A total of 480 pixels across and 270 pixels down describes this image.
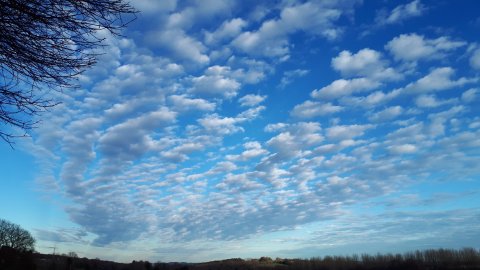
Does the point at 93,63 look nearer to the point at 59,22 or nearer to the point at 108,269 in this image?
the point at 59,22

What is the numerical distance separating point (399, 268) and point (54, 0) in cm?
6117

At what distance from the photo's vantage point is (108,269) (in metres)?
59.1

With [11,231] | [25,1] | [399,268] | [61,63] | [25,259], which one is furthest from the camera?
[11,231]

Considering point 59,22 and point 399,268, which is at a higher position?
point 59,22

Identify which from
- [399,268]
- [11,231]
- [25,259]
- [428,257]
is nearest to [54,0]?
[25,259]

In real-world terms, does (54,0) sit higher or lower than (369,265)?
higher

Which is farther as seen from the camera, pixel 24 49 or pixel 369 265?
pixel 369 265

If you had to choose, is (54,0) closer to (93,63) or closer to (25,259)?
(93,63)

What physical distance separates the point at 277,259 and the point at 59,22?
8960 centimetres

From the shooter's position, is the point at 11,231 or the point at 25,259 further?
the point at 11,231

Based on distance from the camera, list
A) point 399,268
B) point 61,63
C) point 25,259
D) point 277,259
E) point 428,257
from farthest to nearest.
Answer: point 277,259 → point 428,257 → point 399,268 → point 25,259 → point 61,63

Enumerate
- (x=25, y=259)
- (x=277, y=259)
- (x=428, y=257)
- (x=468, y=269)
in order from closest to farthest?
(x=25, y=259)
(x=468, y=269)
(x=428, y=257)
(x=277, y=259)

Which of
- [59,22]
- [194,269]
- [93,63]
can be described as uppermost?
[59,22]

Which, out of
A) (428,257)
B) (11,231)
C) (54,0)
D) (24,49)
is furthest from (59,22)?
(11,231)
